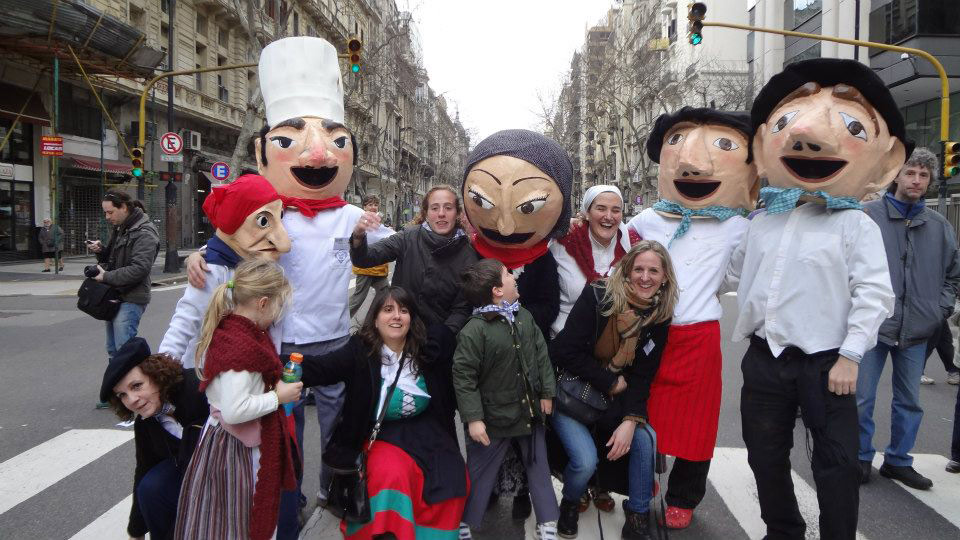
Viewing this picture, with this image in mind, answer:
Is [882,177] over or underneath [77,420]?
over

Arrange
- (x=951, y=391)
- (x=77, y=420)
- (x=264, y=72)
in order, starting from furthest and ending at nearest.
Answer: (x=951, y=391), (x=77, y=420), (x=264, y=72)

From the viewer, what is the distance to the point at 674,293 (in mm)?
3289

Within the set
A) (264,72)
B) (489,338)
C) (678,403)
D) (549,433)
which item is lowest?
(549,433)

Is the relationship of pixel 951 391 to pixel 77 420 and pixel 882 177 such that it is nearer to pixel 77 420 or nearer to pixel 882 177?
pixel 882 177

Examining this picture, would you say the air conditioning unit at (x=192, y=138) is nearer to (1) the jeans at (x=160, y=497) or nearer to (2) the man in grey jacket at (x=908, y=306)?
(1) the jeans at (x=160, y=497)

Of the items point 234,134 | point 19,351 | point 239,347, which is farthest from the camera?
point 234,134

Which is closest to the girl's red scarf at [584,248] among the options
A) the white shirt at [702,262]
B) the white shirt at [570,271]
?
the white shirt at [570,271]

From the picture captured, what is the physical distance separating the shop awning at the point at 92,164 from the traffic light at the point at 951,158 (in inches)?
892

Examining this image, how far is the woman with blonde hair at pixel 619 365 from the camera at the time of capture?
3.26 m

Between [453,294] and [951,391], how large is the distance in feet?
19.0

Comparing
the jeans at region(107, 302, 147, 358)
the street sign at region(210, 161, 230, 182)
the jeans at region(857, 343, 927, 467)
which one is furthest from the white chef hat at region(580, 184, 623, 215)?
the street sign at region(210, 161, 230, 182)

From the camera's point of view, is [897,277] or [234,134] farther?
[234,134]

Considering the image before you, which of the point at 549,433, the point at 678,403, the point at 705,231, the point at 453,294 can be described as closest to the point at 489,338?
the point at 453,294

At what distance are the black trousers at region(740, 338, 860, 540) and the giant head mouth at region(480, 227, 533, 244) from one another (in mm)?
1307
